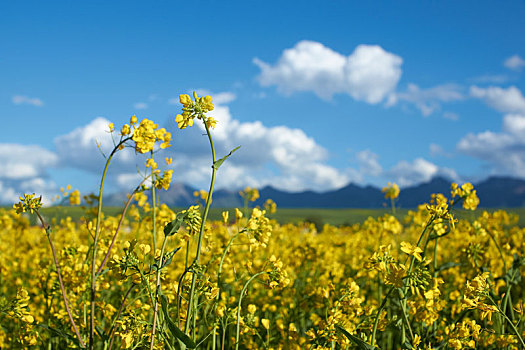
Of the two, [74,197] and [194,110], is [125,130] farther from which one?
[74,197]

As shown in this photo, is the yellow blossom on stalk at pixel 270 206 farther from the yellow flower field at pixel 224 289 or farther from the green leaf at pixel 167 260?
the green leaf at pixel 167 260

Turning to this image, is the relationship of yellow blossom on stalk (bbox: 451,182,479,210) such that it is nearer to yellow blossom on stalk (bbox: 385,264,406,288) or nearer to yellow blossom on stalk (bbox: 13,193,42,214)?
yellow blossom on stalk (bbox: 385,264,406,288)

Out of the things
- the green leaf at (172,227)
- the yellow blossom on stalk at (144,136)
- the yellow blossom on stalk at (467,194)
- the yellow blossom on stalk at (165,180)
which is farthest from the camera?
the yellow blossom on stalk at (467,194)

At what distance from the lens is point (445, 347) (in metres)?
2.86

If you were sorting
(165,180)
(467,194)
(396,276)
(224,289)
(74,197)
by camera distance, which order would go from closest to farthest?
(396,276) < (165,180) < (467,194) < (224,289) < (74,197)

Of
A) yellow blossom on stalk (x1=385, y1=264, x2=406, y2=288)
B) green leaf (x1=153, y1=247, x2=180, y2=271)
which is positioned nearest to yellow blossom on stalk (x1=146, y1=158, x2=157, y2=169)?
green leaf (x1=153, y1=247, x2=180, y2=271)

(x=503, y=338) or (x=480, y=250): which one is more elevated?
(x=480, y=250)

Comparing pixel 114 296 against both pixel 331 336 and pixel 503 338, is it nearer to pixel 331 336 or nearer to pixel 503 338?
pixel 331 336

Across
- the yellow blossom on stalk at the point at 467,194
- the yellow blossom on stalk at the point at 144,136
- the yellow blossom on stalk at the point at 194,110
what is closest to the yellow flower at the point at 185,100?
the yellow blossom on stalk at the point at 194,110

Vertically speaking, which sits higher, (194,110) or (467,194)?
(194,110)

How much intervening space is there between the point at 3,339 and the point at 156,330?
231cm

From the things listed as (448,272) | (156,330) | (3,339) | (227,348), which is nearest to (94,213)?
(3,339)

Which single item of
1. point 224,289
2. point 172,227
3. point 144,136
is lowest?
point 224,289

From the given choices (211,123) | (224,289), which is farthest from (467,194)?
(211,123)
